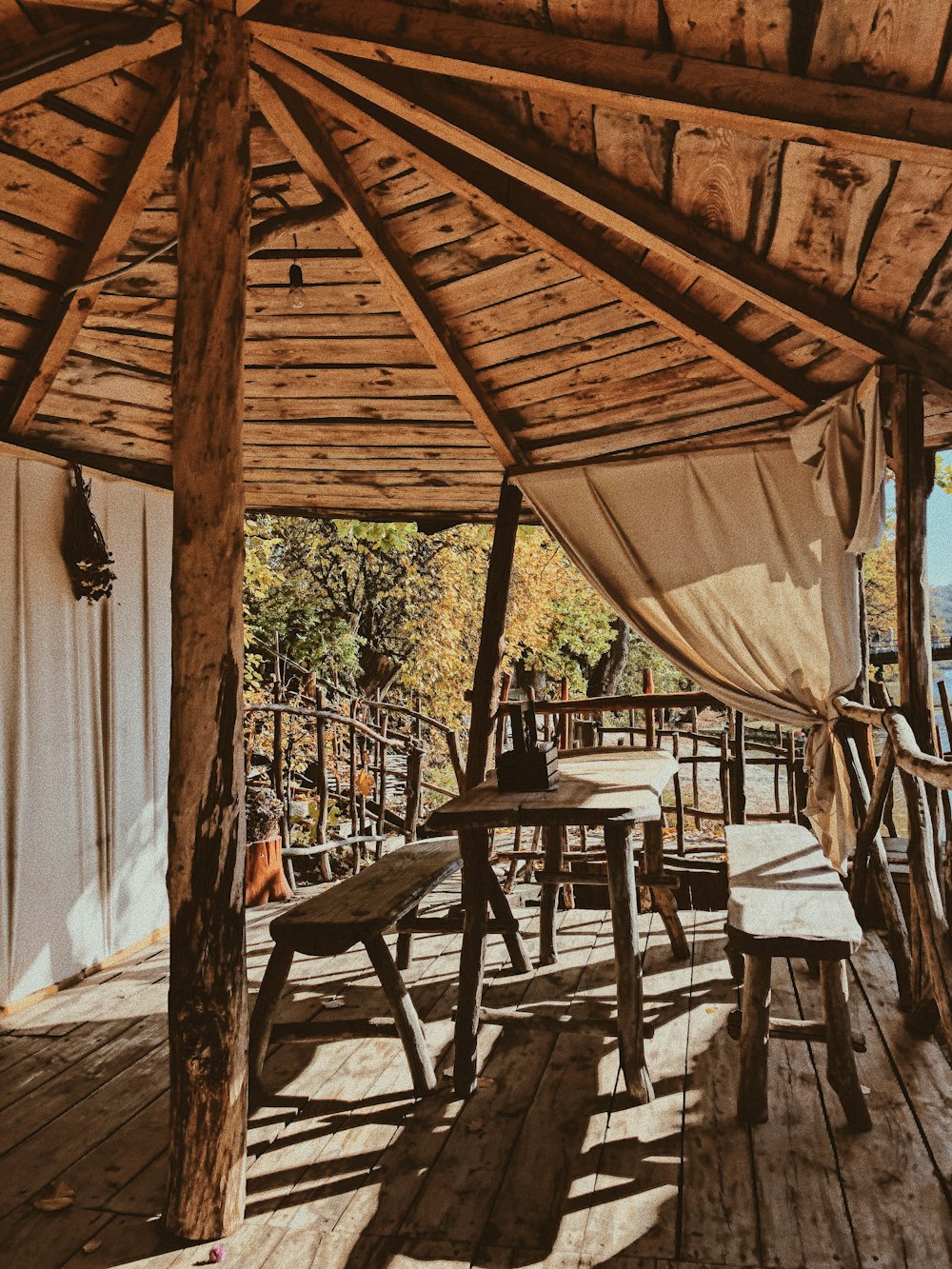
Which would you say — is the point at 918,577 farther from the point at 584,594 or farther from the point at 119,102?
the point at 584,594

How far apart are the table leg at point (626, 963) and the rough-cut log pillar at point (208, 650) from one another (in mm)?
1217

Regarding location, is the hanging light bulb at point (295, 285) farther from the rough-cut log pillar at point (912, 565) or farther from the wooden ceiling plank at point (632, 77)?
the rough-cut log pillar at point (912, 565)

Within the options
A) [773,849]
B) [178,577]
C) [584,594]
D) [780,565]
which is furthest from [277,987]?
[584,594]

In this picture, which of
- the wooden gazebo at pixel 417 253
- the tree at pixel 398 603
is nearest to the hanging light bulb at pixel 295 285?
the wooden gazebo at pixel 417 253

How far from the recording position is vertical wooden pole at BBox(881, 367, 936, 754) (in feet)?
11.0

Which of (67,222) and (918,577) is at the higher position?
(67,222)

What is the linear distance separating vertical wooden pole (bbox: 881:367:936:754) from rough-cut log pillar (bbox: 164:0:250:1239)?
2.46m

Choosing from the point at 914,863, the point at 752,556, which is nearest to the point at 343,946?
the point at 914,863

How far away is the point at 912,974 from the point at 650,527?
2.41 meters

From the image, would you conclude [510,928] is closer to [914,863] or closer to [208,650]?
[914,863]

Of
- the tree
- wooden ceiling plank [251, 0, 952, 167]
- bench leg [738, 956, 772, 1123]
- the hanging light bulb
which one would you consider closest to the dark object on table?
bench leg [738, 956, 772, 1123]

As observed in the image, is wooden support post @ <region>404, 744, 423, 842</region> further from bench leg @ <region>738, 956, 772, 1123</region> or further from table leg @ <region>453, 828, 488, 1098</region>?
bench leg @ <region>738, 956, 772, 1123</region>

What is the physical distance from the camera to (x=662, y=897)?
4090 millimetres

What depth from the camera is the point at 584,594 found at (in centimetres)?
1478
